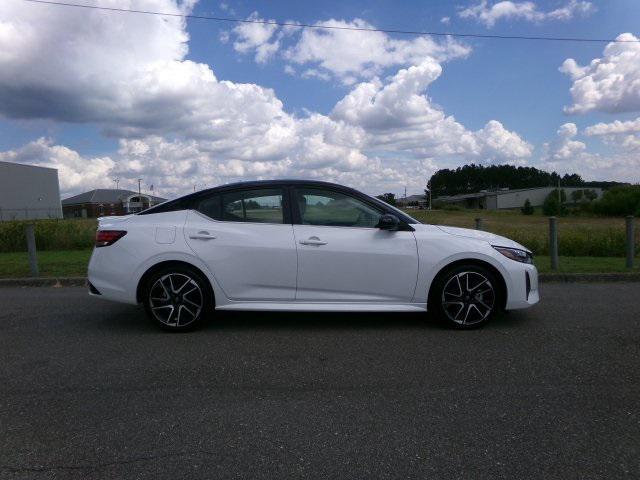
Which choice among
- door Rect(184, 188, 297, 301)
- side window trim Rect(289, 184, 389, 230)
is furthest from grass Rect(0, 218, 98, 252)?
side window trim Rect(289, 184, 389, 230)

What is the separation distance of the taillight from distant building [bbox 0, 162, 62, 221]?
71.0 meters

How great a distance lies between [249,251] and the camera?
17.1 ft

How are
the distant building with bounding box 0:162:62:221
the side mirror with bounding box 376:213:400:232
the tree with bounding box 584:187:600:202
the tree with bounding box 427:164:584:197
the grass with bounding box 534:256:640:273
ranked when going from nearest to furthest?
the side mirror with bounding box 376:213:400:232
the grass with bounding box 534:256:640:273
the distant building with bounding box 0:162:62:221
the tree with bounding box 584:187:600:202
the tree with bounding box 427:164:584:197

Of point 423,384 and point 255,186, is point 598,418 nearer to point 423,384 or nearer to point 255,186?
point 423,384

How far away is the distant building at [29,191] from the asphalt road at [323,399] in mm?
72149

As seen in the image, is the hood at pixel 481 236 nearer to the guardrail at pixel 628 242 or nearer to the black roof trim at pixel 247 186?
the black roof trim at pixel 247 186

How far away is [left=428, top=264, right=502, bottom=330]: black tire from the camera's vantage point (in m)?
5.29

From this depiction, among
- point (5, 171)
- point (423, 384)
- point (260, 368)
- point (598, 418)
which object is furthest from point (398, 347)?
point (5, 171)

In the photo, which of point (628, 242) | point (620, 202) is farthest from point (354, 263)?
point (620, 202)

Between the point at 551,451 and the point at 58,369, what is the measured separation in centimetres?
365

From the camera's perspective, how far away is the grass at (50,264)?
948cm

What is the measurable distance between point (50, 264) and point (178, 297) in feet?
22.1

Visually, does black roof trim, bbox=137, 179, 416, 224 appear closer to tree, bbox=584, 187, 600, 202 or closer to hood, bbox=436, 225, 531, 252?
hood, bbox=436, 225, 531, 252

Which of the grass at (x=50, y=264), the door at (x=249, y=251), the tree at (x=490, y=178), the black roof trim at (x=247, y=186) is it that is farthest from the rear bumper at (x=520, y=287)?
the tree at (x=490, y=178)
